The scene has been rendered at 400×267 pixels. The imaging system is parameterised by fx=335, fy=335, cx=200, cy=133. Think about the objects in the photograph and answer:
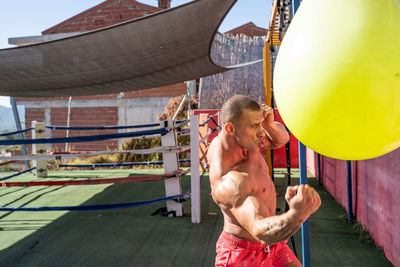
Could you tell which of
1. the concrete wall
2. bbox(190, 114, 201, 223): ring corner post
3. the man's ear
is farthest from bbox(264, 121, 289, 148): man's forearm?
the concrete wall

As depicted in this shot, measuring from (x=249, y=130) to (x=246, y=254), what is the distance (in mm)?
624

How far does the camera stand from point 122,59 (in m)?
4.24

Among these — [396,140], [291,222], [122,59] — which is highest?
[122,59]

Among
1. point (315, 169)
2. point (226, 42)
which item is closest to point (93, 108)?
point (226, 42)

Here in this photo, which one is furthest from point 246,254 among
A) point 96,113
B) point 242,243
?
point 96,113

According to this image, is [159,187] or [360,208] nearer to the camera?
[360,208]

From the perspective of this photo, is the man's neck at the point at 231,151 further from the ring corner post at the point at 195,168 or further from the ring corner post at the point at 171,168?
the ring corner post at the point at 171,168

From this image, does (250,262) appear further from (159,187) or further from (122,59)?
(159,187)

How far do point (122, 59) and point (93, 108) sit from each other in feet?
32.6

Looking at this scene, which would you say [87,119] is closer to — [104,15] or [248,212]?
[104,15]

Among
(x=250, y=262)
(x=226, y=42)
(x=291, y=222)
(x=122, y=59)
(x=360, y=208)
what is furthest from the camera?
(x=226, y=42)

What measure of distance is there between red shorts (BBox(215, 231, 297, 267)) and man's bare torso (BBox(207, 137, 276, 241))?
4 cm

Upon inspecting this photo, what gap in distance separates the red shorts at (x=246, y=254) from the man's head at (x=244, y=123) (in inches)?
19.9

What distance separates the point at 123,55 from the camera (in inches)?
162
